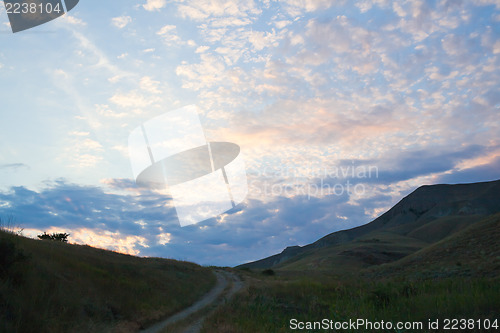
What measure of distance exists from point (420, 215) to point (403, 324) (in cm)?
19398

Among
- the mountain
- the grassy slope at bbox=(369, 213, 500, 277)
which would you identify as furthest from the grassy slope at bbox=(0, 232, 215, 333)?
the mountain

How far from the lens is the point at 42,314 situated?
10.2 m

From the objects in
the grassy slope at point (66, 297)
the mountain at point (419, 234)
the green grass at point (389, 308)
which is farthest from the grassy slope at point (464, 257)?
the grassy slope at point (66, 297)

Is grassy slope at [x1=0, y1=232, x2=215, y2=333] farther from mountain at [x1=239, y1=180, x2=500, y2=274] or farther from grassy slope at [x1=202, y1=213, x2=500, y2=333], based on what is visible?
mountain at [x1=239, y1=180, x2=500, y2=274]

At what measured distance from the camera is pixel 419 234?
126000mm

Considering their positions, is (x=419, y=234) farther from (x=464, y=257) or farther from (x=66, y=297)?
(x=66, y=297)

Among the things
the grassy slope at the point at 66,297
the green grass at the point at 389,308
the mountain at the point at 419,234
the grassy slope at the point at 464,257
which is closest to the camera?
the green grass at the point at 389,308

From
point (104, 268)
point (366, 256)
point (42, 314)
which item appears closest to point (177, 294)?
point (104, 268)

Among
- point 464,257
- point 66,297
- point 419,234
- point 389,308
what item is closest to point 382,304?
point 389,308

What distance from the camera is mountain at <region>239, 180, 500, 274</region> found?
4384 cm

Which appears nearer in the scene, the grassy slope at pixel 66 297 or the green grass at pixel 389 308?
the green grass at pixel 389 308

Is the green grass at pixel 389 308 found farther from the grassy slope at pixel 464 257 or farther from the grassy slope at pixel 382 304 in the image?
the grassy slope at pixel 464 257

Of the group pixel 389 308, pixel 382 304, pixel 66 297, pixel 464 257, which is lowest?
pixel 464 257

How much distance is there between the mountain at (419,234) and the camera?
43.8 m
